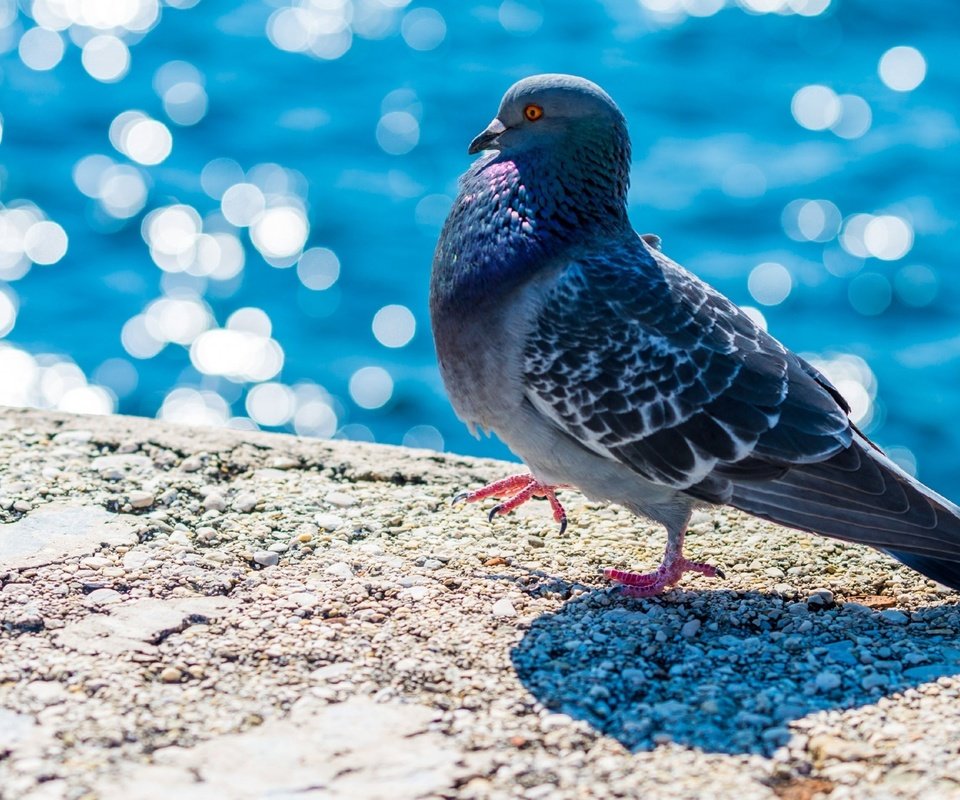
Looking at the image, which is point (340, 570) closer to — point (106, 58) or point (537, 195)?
point (537, 195)

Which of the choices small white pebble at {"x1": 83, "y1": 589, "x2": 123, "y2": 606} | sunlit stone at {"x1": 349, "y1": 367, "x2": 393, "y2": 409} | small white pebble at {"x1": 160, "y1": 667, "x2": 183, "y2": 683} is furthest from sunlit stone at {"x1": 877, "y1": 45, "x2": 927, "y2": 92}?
small white pebble at {"x1": 160, "y1": 667, "x2": 183, "y2": 683}

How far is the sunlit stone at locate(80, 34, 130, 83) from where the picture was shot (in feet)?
50.9

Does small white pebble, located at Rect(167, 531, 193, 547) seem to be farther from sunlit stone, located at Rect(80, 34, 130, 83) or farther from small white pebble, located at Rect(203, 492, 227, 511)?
sunlit stone, located at Rect(80, 34, 130, 83)

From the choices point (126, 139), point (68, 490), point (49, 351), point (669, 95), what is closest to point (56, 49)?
point (126, 139)

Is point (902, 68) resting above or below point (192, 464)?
above

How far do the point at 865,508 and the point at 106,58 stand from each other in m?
12.7

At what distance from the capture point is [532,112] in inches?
224

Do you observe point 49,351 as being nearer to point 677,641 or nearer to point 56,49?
point 56,49

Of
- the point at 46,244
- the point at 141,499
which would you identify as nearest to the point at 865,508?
the point at 141,499

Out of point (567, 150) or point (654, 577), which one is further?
point (567, 150)

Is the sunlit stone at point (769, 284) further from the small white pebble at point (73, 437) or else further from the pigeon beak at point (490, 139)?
the small white pebble at point (73, 437)

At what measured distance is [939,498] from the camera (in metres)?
5.23

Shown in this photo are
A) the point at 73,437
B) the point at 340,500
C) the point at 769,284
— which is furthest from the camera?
the point at 769,284

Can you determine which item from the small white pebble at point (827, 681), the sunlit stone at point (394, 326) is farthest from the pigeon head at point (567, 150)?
the sunlit stone at point (394, 326)
